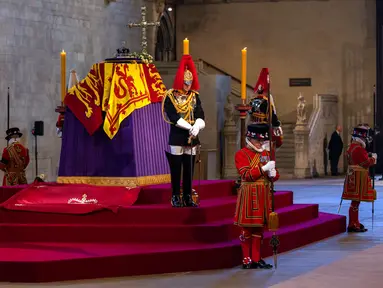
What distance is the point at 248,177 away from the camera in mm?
11789

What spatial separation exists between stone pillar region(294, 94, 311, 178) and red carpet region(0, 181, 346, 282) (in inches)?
669

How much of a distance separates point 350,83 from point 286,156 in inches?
162

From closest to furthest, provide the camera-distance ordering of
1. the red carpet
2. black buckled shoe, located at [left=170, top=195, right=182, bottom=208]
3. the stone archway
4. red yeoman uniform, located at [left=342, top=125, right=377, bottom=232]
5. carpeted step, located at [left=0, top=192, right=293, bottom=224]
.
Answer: the red carpet → carpeted step, located at [left=0, top=192, right=293, bottom=224] → black buckled shoe, located at [left=170, top=195, right=182, bottom=208] → red yeoman uniform, located at [left=342, top=125, right=377, bottom=232] → the stone archway

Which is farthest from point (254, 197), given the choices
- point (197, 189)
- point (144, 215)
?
point (197, 189)

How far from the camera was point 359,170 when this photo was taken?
15430 mm

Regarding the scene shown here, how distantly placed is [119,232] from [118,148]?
72.4 inches

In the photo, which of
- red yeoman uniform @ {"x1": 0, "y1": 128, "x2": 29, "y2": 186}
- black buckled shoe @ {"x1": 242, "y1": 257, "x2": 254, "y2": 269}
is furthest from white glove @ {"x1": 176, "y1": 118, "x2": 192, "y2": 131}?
red yeoman uniform @ {"x1": 0, "y1": 128, "x2": 29, "y2": 186}

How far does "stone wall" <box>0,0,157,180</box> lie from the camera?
24.5m

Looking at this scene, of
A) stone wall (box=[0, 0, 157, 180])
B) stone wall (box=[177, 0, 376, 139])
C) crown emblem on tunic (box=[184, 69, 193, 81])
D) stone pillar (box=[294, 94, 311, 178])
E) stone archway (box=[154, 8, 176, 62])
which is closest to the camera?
crown emblem on tunic (box=[184, 69, 193, 81])

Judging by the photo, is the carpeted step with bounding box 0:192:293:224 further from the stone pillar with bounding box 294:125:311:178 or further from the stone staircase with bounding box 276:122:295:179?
the stone staircase with bounding box 276:122:295:179

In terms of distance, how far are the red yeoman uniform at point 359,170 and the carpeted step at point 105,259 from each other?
10.2 feet

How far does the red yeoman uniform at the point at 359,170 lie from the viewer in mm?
15305

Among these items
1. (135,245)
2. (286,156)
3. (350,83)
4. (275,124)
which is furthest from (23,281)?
(350,83)

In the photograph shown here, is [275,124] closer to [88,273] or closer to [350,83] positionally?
[88,273]
